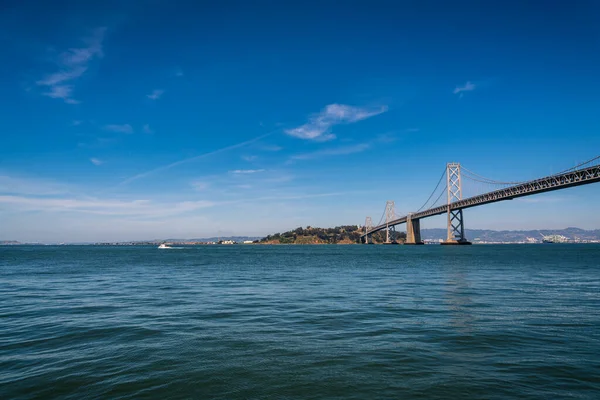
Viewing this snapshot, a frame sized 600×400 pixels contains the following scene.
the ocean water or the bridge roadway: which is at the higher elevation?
the bridge roadway

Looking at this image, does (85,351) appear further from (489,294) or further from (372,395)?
(489,294)

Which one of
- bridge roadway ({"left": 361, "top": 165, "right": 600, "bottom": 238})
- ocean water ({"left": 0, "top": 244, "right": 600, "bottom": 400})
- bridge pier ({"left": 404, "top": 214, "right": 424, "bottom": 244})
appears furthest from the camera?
bridge pier ({"left": 404, "top": 214, "right": 424, "bottom": 244})

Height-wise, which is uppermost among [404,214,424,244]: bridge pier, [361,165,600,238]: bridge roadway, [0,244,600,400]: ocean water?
[361,165,600,238]: bridge roadway

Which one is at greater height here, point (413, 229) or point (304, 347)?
point (413, 229)

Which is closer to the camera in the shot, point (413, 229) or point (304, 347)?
point (304, 347)

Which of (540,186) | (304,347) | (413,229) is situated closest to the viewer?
(304,347)

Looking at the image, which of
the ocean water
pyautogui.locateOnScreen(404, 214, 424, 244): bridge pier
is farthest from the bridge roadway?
the ocean water

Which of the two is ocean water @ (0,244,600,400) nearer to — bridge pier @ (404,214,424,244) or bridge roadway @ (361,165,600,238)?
bridge roadway @ (361,165,600,238)

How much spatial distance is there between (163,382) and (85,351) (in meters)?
3.77

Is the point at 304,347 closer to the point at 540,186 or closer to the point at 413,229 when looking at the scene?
the point at 540,186

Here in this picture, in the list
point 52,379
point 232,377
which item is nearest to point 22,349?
point 52,379

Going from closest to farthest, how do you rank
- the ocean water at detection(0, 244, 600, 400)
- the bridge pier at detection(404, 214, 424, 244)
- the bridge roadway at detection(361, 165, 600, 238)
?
the ocean water at detection(0, 244, 600, 400) < the bridge roadway at detection(361, 165, 600, 238) < the bridge pier at detection(404, 214, 424, 244)

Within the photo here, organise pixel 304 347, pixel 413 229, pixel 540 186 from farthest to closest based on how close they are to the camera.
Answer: pixel 413 229 < pixel 540 186 < pixel 304 347

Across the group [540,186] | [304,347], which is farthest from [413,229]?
[304,347]
